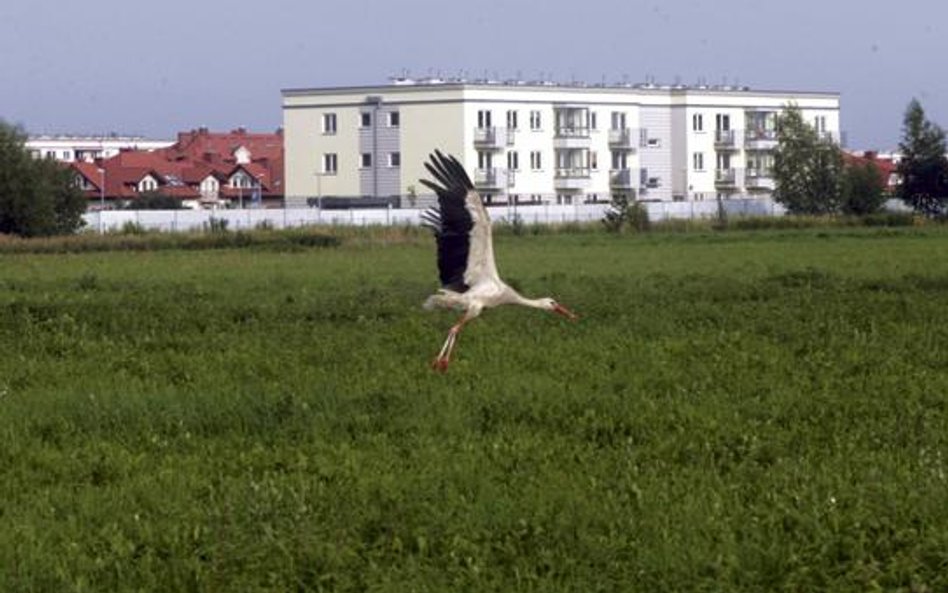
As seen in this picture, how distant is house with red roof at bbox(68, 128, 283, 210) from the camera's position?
94.9 metres

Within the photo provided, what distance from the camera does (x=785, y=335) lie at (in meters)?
17.5

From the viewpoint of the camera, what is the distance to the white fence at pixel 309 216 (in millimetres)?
68250

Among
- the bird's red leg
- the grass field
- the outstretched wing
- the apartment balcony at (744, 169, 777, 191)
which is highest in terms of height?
the apartment balcony at (744, 169, 777, 191)

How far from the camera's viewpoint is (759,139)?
312ft

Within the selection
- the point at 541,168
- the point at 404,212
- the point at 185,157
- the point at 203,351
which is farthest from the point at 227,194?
the point at 203,351

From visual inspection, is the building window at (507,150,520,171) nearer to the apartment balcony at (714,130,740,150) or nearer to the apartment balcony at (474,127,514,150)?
the apartment balcony at (474,127,514,150)

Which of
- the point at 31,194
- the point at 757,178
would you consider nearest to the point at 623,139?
the point at 757,178

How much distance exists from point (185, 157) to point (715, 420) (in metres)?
96.9

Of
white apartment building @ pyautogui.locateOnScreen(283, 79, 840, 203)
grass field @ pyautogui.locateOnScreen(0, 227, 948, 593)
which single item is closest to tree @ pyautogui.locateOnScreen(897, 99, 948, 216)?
white apartment building @ pyautogui.locateOnScreen(283, 79, 840, 203)

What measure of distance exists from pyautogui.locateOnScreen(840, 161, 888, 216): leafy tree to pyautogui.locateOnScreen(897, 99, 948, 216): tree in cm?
119

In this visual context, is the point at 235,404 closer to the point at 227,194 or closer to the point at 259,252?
the point at 259,252

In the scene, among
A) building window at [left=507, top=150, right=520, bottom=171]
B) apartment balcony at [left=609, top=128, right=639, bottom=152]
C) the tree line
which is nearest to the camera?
the tree line

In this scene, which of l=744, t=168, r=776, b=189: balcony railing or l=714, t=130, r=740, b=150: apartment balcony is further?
l=744, t=168, r=776, b=189: balcony railing

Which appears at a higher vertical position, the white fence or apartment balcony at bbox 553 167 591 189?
apartment balcony at bbox 553 167 591 189
